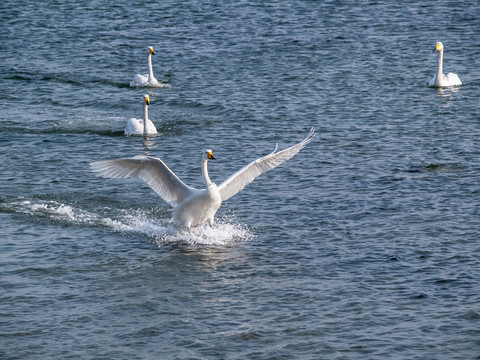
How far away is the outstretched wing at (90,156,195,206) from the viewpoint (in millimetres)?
14070

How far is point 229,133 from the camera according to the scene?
20312mm

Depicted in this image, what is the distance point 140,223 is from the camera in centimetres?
1497

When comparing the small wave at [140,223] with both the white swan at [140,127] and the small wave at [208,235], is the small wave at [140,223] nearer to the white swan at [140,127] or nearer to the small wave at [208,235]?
the small wave at [208,235]

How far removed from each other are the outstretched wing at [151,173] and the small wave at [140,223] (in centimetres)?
54

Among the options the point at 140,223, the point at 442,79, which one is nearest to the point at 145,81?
the point at 442,79

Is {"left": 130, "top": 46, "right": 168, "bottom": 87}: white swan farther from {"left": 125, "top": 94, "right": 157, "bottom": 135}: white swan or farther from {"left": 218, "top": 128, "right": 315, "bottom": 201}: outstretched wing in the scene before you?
{"left": 218, "top": 128, "right": 315, "bottom": 201}: outstretched wing

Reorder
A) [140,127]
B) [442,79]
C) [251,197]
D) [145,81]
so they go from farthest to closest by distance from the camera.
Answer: [145,81], [442,79], [140,127], [251,197]

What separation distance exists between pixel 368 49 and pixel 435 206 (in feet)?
42.5

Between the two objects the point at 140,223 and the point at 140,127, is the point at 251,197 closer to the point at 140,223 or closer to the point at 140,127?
the point at 140,223

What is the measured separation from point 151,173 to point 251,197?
255cm

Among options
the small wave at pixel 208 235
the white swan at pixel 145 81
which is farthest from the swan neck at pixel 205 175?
the white swan at pixel 145 81

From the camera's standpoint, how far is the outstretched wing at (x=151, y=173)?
14.1 metres

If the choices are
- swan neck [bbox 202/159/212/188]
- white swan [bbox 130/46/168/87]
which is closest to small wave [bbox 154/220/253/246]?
swan neck [bbox 202/159/212/188]

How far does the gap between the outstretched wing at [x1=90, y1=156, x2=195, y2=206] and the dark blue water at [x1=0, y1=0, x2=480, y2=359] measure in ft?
2.03
